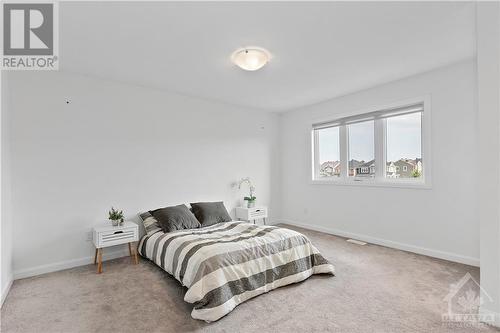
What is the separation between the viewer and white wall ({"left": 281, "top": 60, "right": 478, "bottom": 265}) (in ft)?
10.4

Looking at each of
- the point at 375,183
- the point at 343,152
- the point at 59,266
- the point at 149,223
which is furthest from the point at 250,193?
the point at 59,266

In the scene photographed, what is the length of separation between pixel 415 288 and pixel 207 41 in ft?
10.6

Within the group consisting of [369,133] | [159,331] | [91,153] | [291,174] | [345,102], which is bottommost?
[159,331]

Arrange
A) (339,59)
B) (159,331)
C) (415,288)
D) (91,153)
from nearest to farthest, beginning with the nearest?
(159,331) < (415,288) < (339,59) < (91,153)

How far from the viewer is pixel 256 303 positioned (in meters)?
2.36

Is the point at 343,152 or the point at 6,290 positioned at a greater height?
the point at 343,152

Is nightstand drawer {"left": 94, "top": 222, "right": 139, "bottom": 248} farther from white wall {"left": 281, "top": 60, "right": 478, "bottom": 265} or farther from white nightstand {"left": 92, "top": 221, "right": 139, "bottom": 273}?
white wall {"left": 281, "top": 60, "right": 478, "bottom": 265}

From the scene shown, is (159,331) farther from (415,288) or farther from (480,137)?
(480,137)

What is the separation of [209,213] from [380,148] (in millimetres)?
2880

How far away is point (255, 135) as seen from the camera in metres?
5.35

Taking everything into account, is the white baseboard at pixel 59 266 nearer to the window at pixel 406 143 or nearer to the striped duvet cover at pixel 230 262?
the striped duvet cover at pixel 230 262

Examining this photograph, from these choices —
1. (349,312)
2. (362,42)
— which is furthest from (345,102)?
(349,312)

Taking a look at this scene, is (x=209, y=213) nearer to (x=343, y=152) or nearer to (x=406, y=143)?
(x=343, y=152)

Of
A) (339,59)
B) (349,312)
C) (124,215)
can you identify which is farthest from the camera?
(124,215)
